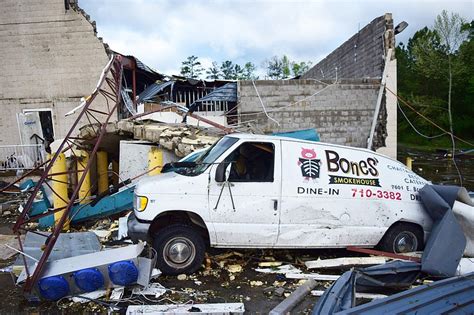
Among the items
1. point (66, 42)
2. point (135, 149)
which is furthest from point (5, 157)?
point (135, 149)

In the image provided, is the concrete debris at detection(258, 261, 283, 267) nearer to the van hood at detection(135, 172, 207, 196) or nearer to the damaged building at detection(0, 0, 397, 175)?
the van hood at detection(135, 172, 207, 196)

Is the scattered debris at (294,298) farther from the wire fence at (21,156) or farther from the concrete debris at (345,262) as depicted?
the wire fence at (21,156)

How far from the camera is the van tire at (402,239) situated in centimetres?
600

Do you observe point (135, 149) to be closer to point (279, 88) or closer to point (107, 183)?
point (107, 183)

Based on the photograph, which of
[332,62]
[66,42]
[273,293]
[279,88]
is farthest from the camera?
[332,62]

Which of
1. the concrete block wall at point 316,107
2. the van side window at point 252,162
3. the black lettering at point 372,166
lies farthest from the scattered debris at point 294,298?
the concrete block wall at point 316,107

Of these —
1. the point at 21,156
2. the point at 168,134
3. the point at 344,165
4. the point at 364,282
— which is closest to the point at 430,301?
the point at 364,282

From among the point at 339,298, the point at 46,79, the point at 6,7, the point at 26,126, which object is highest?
the point at 6,7

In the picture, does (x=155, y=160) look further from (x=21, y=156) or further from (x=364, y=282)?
(x=21, y=156)

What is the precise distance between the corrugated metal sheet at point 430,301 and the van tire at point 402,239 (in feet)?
5.85

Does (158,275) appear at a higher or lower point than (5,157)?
lower

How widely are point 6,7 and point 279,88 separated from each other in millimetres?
11879

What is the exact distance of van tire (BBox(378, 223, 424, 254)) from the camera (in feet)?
19.7

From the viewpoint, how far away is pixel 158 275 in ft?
17.7
